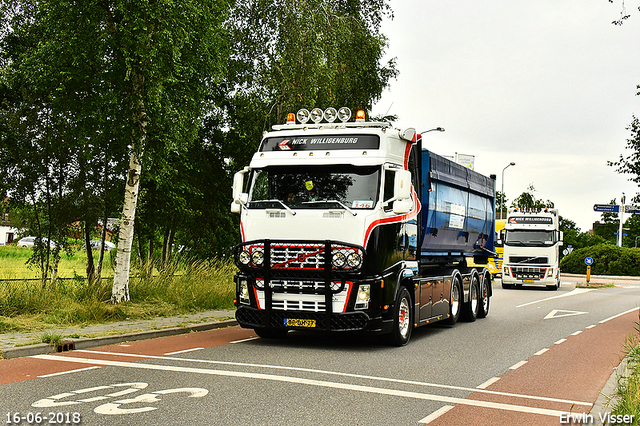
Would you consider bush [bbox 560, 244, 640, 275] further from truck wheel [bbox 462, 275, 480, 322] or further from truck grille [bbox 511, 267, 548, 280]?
truck wheel [bbox 462, 275, 480, 322]

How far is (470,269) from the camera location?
1730 cm

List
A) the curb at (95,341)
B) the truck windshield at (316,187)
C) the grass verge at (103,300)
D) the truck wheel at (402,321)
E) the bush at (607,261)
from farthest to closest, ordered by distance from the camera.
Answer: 1. the bush at (607,261)
2. the grass verge at (103,300)
3. the truck wheel at (402,321)
4. the truck windshield at (316,187)
5. the curb at (95,341)

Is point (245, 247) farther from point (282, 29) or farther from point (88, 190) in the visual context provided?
point (282, 29)

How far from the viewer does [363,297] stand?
10703 mm

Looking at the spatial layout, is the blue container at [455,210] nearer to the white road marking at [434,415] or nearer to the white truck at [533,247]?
the white road marking at [434,415]

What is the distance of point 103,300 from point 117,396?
797cm

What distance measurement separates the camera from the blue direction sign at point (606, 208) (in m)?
79.1

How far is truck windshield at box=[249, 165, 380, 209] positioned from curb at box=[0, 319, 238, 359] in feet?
9.60

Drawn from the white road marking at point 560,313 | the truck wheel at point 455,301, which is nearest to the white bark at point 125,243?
the truck wheel at point 455,301

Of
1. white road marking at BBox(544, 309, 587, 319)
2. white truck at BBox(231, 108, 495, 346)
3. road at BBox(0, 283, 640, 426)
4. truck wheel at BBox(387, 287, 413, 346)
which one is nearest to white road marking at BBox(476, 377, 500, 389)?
road at BBox(0, 283, 640, 426)

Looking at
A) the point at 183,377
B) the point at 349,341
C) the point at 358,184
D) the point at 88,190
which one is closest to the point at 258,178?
the point at 358,184

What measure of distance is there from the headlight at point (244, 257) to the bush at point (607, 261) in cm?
5291

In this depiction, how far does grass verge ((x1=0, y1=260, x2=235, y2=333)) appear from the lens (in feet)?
40.8

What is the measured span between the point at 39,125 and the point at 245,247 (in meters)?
8.95
